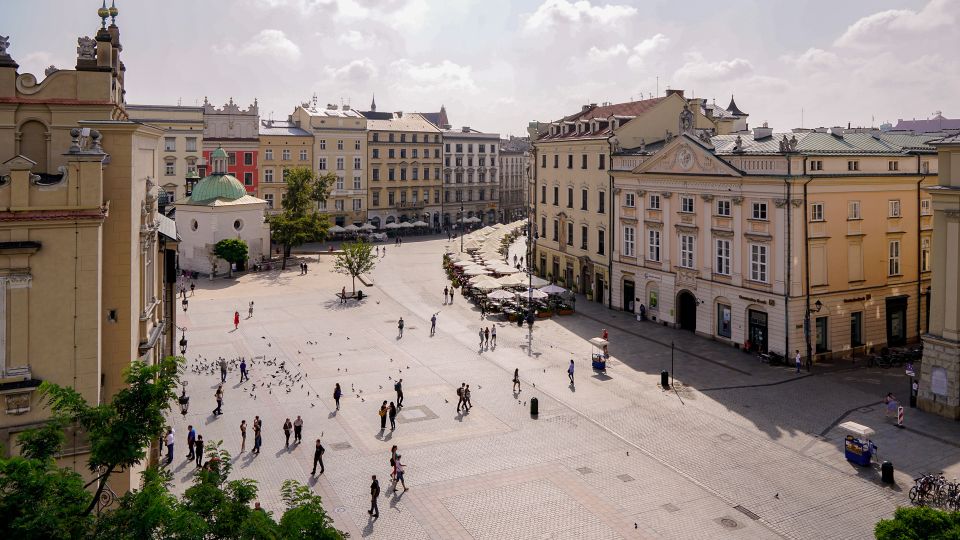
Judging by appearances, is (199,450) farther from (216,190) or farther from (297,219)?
(216,190)

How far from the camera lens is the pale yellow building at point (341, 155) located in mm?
98625

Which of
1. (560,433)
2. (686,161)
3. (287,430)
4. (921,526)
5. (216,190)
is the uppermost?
(216,190)

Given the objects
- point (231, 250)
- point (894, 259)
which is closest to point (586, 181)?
point (894, 259)

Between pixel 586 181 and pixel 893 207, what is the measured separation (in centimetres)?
2352

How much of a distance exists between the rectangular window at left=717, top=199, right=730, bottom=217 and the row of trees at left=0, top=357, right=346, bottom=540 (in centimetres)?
3727

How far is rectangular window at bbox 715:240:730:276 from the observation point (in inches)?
1743

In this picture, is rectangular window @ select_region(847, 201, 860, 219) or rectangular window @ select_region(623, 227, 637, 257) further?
rectangular window @ select_region(623, 227, 637, 257)

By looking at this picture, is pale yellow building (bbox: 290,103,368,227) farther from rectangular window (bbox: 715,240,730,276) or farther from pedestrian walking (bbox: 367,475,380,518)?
pedestrian walking (bbox: 367,475,380,518)

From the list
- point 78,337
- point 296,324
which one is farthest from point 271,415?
point 296,324

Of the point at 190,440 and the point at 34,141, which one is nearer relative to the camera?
the point at 34,141

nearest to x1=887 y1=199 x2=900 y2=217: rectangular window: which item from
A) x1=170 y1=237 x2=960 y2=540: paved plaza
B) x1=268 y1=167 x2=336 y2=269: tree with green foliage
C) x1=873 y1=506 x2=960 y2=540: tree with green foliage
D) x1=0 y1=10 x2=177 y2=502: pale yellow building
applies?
x1=170 y1=237 x2=960 y2=540: paved plaza

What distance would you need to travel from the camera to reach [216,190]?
74000 millimetres

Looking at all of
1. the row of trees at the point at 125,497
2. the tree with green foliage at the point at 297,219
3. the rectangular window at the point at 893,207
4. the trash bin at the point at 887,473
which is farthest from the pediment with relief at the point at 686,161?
the tree with green foliage at the point at 297,219

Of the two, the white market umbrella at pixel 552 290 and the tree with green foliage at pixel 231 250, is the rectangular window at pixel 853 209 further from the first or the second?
the tree with green foliage at pixel 231 250
